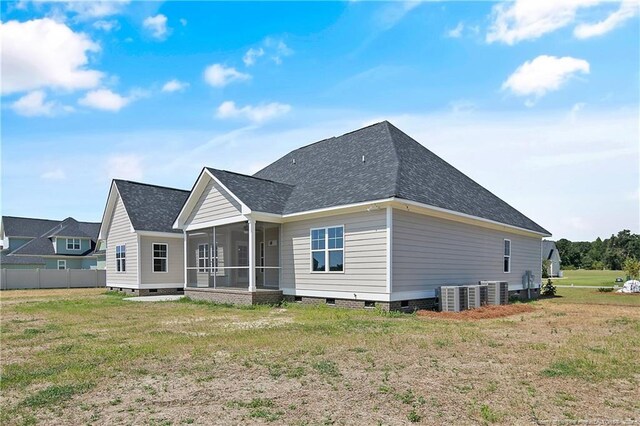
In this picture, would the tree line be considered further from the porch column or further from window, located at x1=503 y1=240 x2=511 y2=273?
the porch column

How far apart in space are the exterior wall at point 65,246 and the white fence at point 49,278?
12.1 metres

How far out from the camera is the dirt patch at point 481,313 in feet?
44.2

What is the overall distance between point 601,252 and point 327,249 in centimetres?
8432

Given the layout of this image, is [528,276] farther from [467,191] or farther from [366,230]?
[366,230]

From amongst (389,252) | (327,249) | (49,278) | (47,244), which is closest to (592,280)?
(327,249)

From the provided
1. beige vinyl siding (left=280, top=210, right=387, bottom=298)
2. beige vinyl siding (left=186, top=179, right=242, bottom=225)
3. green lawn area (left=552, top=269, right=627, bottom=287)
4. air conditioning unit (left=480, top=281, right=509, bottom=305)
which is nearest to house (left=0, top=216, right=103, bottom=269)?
beige vinyl siding (left=186, top=179, right=242, bottom=225)

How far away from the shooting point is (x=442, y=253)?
636 inches

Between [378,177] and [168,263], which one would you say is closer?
[378,177]

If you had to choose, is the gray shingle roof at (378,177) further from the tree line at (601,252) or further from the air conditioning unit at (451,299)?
the tree line at (601,252)

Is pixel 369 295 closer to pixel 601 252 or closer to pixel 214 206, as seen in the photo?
pixel 214 206

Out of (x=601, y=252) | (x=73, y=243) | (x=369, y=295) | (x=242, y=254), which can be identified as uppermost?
(x=242, y=254)

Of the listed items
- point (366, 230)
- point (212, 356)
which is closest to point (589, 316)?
point (366, 230)

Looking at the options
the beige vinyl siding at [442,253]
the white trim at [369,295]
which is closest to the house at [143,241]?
the white trim at [369,295]

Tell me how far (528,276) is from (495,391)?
61.5 feet
